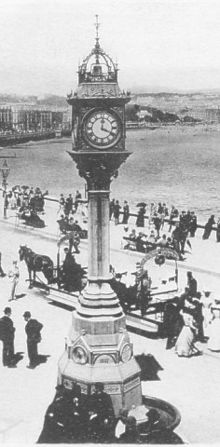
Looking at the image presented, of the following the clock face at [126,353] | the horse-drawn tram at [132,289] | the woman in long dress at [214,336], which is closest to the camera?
the clock face at [126,353]

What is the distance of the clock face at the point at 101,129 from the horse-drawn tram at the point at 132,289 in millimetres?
4409

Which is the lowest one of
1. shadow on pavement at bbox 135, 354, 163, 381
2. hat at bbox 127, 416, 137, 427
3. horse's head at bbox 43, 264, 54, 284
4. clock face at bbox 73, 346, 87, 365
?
shadow on pavement at bbox 135, 354, 163, 381

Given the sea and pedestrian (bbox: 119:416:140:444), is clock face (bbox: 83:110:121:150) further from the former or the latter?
the sea

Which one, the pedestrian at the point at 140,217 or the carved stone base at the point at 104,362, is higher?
the carved stone base at the point at 104,362

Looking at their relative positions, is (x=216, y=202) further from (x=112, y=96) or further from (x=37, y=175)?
(x=112, y=96)

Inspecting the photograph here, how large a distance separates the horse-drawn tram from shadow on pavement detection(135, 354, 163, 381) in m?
1.77

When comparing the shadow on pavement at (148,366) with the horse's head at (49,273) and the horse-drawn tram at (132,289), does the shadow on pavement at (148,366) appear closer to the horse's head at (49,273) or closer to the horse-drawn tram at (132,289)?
the horse-drawn tram at (132,289)

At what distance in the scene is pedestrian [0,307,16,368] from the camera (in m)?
12.1

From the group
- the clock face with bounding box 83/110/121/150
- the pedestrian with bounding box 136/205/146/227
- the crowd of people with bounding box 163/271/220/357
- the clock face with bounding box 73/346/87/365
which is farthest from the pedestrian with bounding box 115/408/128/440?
the pedestrian with bounding box 136/205/146/227

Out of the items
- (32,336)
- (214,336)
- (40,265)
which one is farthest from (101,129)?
(40,265)

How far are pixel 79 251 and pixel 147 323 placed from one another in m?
9.44

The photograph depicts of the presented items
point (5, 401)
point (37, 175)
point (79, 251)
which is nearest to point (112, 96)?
point (5, 401)

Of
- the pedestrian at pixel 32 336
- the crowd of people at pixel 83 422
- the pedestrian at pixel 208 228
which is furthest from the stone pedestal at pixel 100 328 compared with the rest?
the pedestrian at pixel 208 228

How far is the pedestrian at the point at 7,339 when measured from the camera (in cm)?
1214
